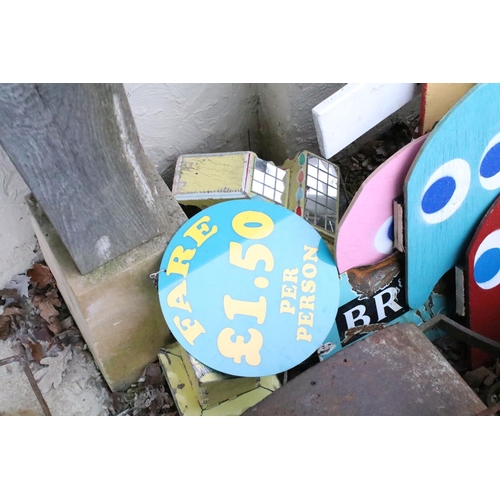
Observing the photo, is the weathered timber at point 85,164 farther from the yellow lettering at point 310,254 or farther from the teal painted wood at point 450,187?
the teal painted wood at point 450,187

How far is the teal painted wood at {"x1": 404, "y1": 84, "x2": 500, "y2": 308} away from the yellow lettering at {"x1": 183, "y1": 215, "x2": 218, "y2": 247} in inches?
29.3

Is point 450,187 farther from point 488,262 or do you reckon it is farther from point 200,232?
point 200,232

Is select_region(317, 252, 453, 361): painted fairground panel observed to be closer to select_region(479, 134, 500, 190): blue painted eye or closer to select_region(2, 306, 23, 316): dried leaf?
select_region(479, 134, 500, 190): blue painted eye

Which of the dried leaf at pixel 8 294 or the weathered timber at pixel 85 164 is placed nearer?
the weathered timber at pixel 85 164

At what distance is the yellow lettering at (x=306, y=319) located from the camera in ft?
7.33

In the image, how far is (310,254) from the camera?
2.26 meters

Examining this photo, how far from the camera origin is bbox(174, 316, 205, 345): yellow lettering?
2174mm

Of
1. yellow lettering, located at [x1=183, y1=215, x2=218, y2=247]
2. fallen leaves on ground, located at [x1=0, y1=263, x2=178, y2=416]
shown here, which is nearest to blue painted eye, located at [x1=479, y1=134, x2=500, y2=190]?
yellow lettering, located at [x1=183, y1=215, x2=218, y2=247]

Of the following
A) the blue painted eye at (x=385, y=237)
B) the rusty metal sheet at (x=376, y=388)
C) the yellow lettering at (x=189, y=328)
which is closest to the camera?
the rusty metal sheet at (x=376, y=388)

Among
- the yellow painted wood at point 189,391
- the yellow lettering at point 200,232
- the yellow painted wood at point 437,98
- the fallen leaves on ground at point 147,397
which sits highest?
the yellow painted wood at point 437,98

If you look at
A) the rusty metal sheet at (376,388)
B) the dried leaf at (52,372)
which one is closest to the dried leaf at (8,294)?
the dried leaf at (52,372)

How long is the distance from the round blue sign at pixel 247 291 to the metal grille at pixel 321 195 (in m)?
0.40

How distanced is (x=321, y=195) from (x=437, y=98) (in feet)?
2.18

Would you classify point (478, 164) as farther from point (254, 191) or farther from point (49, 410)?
point (49, 410)
